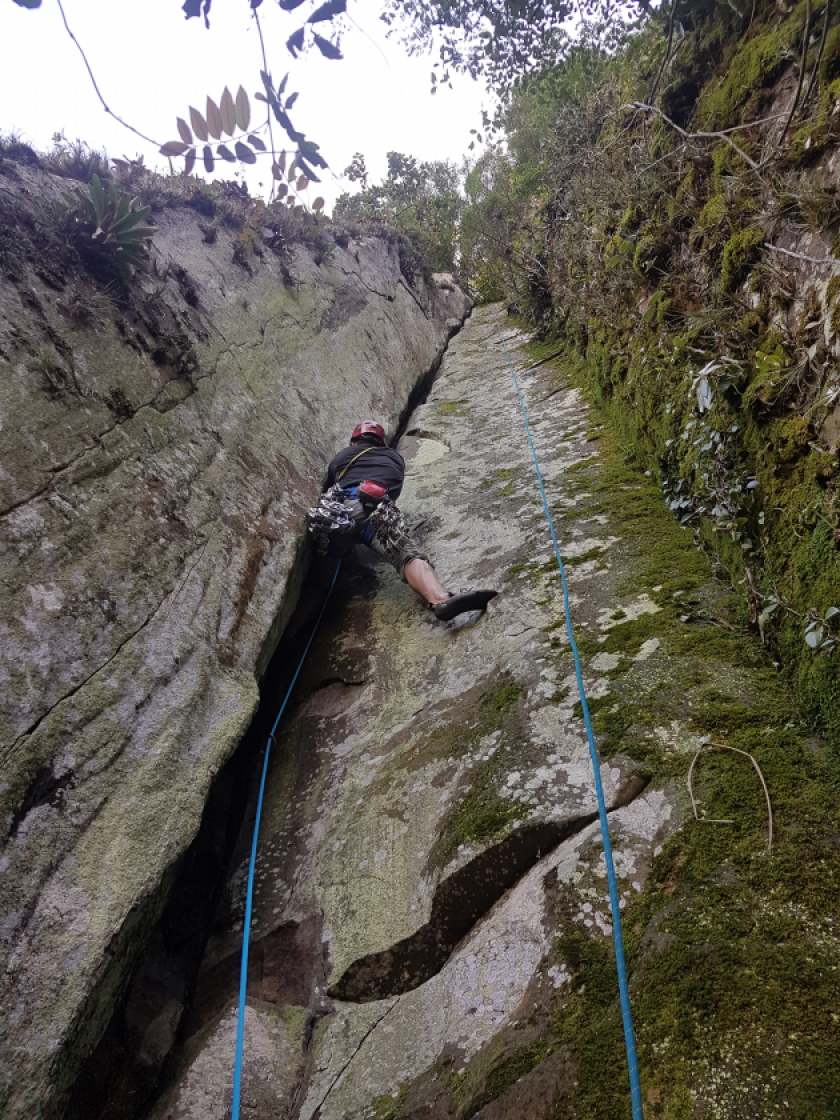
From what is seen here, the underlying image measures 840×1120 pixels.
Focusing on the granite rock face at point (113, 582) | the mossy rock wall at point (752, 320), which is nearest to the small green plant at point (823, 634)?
the mossy rock wall at point (752, 320)

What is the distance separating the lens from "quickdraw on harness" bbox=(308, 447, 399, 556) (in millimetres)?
4551

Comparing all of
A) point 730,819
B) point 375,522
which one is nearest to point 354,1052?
point 730,819

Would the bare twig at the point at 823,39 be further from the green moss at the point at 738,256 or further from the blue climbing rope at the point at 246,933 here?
the blue climbing rope at the point at 246,933

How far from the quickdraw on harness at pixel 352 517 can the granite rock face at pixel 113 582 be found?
0.64ft

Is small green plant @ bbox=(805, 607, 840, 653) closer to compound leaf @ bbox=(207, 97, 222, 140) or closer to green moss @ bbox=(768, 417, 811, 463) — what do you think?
green moss @ bbox=(768, 417, 811, 463)

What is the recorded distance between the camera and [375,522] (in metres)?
4.59

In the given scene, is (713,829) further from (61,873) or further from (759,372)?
(61,873)

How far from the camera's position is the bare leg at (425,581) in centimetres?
397

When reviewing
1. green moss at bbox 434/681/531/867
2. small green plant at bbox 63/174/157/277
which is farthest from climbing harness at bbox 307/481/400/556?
small green plant at bbox 63/174/157/277

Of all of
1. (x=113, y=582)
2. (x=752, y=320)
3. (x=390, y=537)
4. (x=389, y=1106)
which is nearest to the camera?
(x=389, y=1106)

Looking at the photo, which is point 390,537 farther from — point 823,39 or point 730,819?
point 823,39

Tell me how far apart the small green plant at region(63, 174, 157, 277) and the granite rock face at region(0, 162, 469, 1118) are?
7.4 inches

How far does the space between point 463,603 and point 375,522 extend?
3.90 feet

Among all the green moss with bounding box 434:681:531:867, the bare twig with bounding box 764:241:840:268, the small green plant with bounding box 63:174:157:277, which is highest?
the small green plant with bounding box 63:174:157:277
